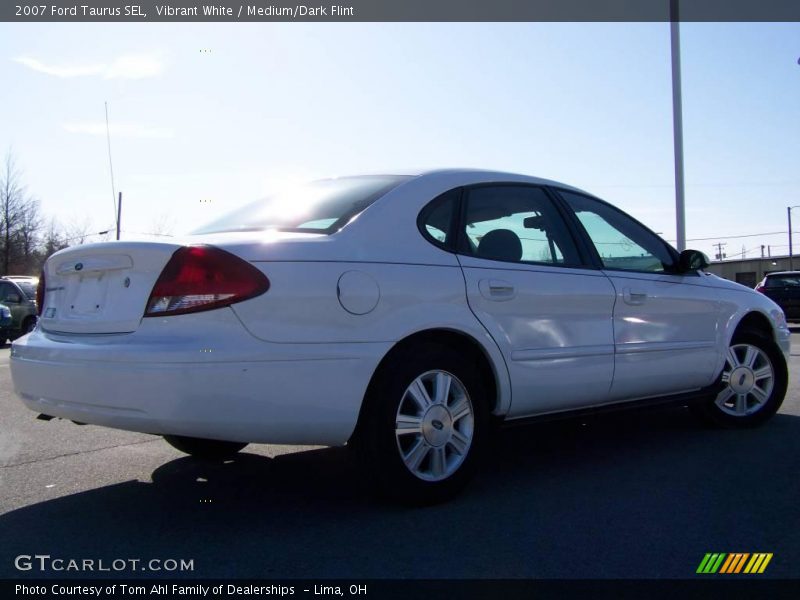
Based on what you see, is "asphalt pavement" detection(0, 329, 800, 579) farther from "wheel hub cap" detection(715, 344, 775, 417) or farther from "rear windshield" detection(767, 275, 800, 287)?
"rear windshield" detection(767, 275, 800, 287)

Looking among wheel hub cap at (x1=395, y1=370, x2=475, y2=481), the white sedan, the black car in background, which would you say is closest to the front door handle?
the white sedan

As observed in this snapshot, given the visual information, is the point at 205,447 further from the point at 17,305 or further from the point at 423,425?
the point at 17,305

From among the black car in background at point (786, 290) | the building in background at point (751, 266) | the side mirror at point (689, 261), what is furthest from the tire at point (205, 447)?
the building in background at point (751, 266)

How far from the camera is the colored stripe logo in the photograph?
2.95 m

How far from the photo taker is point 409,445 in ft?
11.8

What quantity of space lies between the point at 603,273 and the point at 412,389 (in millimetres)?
1598

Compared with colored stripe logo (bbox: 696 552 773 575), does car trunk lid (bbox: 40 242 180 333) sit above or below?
above

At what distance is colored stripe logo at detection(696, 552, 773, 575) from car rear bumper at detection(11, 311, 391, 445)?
1454 millimetres

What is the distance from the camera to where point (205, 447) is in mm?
4547

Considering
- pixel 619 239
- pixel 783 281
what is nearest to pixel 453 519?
pixel 619 239

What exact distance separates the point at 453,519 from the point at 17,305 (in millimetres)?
17559

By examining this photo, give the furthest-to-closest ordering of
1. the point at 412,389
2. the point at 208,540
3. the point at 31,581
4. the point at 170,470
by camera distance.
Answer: the point at 170,470, the point at 412,389, the point at 208,540, the point at 31,581

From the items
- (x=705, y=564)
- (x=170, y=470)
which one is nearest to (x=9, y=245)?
(x=170, y=470)

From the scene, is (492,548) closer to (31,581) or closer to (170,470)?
(31,581)
